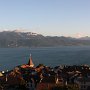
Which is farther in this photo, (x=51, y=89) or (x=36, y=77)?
(x=36, y=77)

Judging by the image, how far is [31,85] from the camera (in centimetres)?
3136

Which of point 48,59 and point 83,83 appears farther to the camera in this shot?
point 48,59

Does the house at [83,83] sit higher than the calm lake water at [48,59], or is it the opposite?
the house at [83,83]

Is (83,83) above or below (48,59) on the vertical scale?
above

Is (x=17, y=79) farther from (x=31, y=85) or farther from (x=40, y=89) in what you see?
(x=40, y=89)

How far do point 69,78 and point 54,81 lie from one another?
23.8 feet

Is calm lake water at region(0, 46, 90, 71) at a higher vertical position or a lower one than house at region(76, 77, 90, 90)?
lower

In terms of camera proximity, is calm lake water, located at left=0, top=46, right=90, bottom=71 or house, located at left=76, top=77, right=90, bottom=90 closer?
house, located at left=76, top=77, right=90, bottom=90

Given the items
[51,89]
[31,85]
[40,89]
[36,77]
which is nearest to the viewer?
[51,89]

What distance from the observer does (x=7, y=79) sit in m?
35.2

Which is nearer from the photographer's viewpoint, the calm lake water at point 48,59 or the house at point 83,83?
the house at point 83,83

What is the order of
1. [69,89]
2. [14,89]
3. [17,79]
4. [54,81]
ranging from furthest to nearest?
1. [17,79]
2. [54,81]
3. [14,89]
4. [69,89]

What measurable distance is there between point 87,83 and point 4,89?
7.72 metres

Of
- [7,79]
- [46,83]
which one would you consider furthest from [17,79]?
[46,83]
